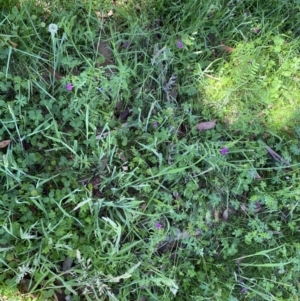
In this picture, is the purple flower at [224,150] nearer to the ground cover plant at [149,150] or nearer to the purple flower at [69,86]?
the ground cover plant at [149,150]

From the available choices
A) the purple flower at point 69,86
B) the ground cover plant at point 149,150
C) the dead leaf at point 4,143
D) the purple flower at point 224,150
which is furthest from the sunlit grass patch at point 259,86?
the dead leaf at point 4,143

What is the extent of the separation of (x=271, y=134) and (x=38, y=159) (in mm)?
1326

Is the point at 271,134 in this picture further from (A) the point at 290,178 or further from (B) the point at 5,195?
(B) the point at 5,195

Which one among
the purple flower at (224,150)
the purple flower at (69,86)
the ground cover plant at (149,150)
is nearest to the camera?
the ground cover plant at (149,150)

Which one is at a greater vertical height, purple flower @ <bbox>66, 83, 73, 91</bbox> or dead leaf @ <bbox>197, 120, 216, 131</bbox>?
dead leaf @ <bbox>197, 120, 216, 131</bbox>

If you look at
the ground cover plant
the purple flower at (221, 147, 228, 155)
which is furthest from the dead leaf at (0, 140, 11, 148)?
the purple flower at (221, 147, 228, 155)

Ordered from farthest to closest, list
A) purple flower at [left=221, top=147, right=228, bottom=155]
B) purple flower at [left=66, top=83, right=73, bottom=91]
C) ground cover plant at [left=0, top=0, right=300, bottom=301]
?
purple flower at [left=221, top=147, right=228, bottom=155], purple flower at [left=66, top=83, right=73, bottom=91], ground cover plant at [left=0, top=0, right=300, bottom=301]

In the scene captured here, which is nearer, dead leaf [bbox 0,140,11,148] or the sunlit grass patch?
dead leaf [bbox 0,140,11,148]

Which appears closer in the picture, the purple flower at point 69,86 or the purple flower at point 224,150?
the purple flower at point 69,86

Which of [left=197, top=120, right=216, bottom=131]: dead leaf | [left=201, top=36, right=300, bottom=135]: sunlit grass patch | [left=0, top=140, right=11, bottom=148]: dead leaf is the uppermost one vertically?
[left=201, top=36, right=300, bottom=135]: sunlit grass patch

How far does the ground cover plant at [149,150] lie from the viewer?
215cm

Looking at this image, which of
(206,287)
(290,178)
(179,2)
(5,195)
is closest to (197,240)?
(206,287)

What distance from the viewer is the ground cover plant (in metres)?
2.15

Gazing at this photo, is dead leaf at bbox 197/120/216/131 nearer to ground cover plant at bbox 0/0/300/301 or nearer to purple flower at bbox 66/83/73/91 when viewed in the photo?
ground cover plant at bbox 0/0/300/301
